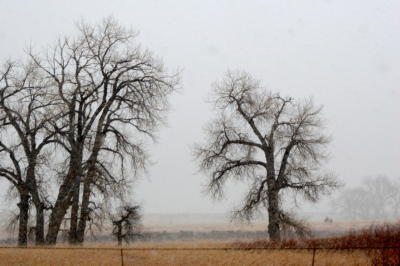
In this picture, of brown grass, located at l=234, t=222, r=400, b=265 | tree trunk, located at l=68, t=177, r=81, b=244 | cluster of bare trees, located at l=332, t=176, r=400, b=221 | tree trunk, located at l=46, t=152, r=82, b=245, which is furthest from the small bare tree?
cluster of bare trees, located at l=332, t=176, r=400, b=221

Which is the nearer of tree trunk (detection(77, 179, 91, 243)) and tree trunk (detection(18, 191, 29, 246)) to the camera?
tree trunk (detection(77, 179, 91, 243))

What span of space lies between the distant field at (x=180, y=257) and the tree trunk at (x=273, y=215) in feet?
32.4

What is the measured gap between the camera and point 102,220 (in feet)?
97.0

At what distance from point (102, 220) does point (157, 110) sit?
7636 millimetres

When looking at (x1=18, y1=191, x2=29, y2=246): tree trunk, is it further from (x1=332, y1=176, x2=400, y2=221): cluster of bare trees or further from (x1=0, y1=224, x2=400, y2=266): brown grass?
(x1=332, y1=176, x2=400, y2=221): cluster of bare trees

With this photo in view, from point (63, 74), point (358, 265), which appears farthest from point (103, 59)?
point (358, 265)

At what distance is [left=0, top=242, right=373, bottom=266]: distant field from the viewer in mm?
15211

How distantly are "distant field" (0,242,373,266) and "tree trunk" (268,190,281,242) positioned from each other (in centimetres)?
987

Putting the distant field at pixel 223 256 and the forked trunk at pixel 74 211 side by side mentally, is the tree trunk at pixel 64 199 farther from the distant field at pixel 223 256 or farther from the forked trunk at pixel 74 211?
the distant field at pixel 223 256

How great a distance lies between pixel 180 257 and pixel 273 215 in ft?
42.4

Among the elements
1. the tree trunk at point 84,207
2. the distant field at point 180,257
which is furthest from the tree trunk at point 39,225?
the distant field at point 180,257

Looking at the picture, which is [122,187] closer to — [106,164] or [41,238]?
[106,164]

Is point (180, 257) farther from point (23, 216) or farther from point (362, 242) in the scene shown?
point (23, 216)

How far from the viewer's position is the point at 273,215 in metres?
28.6
